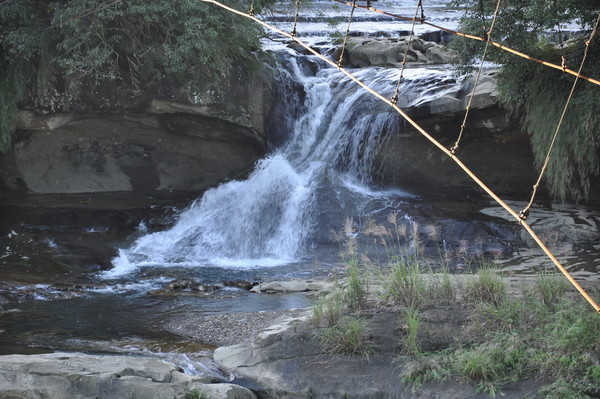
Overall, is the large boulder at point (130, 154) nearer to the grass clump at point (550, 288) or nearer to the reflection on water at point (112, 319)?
the reflection on water at point (112, 319)

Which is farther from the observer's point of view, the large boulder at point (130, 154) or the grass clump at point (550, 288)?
the large boulder at point (130, 154)

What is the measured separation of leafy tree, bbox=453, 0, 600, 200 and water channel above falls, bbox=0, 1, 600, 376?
129cm

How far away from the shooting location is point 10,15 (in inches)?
414

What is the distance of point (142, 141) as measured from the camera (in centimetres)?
1322

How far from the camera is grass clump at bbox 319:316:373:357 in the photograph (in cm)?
555

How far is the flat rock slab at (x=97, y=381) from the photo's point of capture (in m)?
4.82

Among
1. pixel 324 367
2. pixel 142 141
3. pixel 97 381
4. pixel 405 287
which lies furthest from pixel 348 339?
pixel 142 141

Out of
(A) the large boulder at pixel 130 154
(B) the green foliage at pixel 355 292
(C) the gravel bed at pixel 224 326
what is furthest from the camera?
(A) the large boulder at pixel 130 154

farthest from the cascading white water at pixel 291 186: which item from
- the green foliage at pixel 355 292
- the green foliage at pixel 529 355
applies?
the green foliage at pixel 529 355

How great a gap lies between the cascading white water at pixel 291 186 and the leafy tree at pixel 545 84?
83.5 inches

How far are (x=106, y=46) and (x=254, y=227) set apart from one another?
3.89 m

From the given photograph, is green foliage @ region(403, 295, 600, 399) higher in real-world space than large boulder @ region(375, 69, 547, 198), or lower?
lower

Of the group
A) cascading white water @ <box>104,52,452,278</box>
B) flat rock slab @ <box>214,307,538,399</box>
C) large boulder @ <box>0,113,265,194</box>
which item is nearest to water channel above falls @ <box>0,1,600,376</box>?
cascading white water @ <box>104,52,452,278</box>

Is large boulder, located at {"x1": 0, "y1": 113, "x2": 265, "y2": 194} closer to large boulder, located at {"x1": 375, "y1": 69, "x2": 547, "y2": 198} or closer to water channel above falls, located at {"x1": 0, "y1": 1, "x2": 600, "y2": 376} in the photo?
water channel above falls, located at {"x1": 0, "y1": 1, "x2": 600, "y2": 376}
